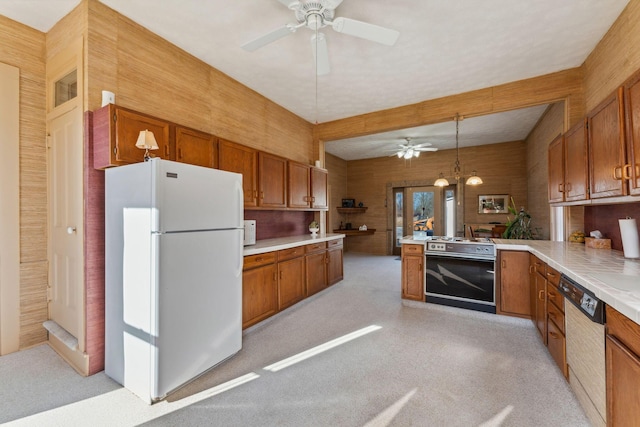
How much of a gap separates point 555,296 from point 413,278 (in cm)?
174

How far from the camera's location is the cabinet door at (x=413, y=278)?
372cm

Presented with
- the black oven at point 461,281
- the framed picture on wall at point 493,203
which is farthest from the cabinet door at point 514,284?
the framed picture on wall at point 493,203

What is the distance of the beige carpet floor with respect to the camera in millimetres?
1705

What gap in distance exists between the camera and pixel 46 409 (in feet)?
5.82

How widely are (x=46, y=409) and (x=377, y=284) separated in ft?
13.8

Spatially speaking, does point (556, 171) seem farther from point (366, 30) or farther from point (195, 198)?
point (195, 198)

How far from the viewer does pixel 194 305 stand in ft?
6.75

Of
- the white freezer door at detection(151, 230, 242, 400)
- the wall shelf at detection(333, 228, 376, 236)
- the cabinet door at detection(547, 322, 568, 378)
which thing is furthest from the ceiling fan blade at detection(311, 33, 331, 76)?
the wall shelf at detection(333, 228, 376, 236)

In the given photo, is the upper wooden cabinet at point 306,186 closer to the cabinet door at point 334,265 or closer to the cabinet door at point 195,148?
the cabinet door at point 334,265

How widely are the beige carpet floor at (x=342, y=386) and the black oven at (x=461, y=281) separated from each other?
1.28 ft

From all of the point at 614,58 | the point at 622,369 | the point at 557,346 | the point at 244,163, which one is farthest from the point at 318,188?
the point at 622,369

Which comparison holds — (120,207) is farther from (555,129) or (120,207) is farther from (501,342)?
(555,129)

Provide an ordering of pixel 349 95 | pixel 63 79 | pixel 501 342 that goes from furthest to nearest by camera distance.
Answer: pixel 349 95 < pixel 501 342 < pixel 63 79

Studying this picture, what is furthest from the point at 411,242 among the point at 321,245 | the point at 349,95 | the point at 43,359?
the point at 43,359
